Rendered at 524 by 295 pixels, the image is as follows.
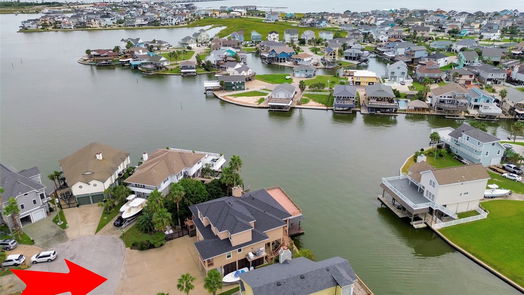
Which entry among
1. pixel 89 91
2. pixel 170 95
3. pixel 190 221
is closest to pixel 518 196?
pixel 190 221

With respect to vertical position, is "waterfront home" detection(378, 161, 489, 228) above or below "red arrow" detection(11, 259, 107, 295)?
above

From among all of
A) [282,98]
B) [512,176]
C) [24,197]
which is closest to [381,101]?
[282,98]

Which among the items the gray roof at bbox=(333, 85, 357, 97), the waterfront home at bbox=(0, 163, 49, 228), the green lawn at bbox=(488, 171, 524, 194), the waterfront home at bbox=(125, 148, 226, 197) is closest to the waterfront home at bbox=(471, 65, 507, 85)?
the gray roof at bbox=(333, 85, 357, 97)

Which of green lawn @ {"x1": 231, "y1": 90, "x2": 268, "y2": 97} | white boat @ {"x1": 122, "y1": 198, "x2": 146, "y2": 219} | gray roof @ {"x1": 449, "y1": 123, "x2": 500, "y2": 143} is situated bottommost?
white boat @ {"x1": 122, "y1": 198, "x2": 146, "y2": 219}

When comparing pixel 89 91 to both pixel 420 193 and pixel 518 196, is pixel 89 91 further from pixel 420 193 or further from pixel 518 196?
pixel 518 196

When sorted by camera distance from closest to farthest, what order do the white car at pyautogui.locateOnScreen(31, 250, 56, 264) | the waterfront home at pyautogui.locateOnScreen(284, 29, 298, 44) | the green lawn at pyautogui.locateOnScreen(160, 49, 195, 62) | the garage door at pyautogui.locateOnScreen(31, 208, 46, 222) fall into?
the white car at pyautogui.locateOnScreen(31, 250, 56, 264) → the garage door at pyautogui.locateOnScreen(31, 208, 46, 222) → the green lawn at pyautogui.locateOnScreen(160, 49, 195, 62) → the waterfront home at pyautogui.locateOnScreen(284, 29, 298, 44)

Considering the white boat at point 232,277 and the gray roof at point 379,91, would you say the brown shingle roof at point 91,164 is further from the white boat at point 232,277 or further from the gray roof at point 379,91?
the gray roof at point 379,91

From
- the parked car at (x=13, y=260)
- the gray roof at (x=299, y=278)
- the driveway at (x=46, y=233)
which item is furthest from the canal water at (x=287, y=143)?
the parked car at (x=13, y=260)

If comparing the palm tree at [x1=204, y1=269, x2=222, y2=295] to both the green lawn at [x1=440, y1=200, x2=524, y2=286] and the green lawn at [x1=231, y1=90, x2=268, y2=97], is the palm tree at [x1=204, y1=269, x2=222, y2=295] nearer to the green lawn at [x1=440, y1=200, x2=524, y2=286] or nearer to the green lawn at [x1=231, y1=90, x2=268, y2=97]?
the green lawn at [x1=440, y1=200, x2=524, y2=286]

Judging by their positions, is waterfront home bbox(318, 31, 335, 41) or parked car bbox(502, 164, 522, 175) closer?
parked car bbox(502, 164, 522, 175)
